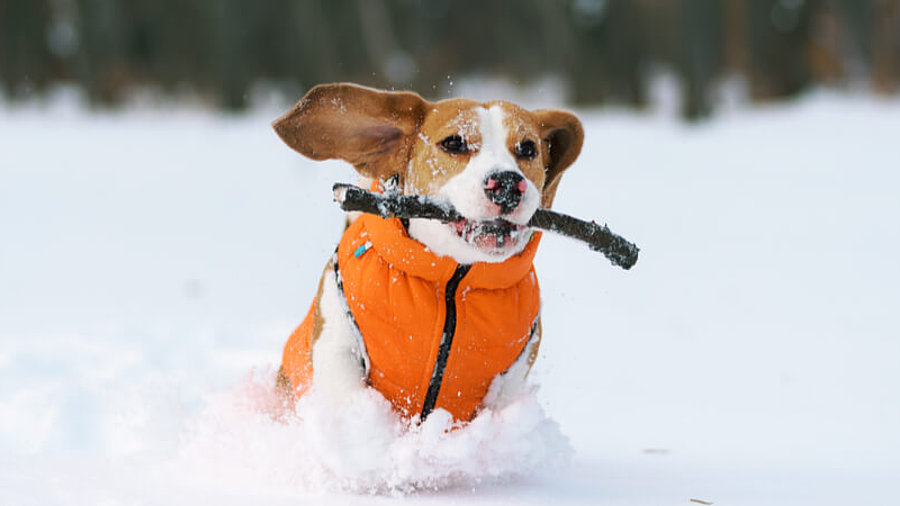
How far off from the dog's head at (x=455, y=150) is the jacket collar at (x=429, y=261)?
33 mm

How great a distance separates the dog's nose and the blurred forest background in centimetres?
1074

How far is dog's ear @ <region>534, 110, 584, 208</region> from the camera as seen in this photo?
292 centimetres

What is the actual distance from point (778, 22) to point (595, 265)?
28.3 ft

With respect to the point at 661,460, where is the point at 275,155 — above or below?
above

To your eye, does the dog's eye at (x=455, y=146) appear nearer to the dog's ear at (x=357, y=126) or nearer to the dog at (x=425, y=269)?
the dog at (x=425, y=269)

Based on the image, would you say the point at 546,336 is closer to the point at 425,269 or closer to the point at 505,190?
the point at 425,269

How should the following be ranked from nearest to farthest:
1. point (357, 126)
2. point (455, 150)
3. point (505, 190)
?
point (505, 190)
point (455, 150)
point (357, 126)

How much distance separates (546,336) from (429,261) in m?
2.58

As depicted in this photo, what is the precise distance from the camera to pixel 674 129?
12.7m

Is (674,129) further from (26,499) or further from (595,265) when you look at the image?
(26,499)

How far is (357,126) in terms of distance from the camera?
282 cm

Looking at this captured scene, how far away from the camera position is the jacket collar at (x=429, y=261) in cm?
269

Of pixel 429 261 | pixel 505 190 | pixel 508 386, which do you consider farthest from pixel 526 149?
pixel 508 386

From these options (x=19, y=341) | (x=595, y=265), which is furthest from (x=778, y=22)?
(x=19, y=341)
